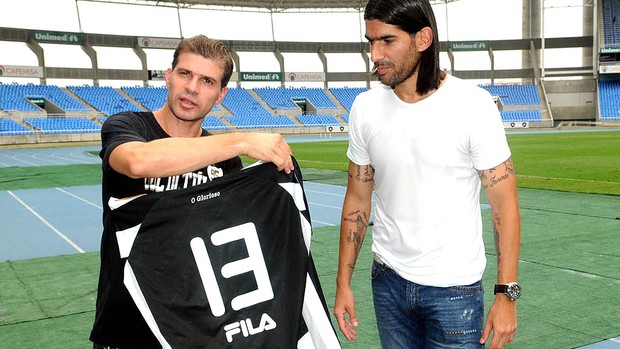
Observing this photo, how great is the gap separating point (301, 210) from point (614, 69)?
63701 millimetres

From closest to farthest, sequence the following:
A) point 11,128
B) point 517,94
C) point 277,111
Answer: point 11,128, point 277,111, point 517,94

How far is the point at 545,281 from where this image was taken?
21.1ft

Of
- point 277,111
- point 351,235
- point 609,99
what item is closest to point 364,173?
point 351,235

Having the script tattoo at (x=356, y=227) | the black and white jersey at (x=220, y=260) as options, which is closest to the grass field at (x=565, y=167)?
the script tattoo at (x=356, y=227)

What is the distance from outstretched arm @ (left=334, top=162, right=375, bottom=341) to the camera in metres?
2.87

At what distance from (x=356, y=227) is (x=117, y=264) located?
1.18 metres

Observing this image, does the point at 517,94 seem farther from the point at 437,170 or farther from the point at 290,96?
the point at 437,170

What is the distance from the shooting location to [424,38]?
250 cm

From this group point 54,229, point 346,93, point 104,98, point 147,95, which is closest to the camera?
point 54,229

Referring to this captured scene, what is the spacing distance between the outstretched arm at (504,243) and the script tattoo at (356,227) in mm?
691

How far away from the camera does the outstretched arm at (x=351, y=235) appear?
9.42 feet

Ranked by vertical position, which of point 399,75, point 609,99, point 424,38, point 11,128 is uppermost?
point 424,38

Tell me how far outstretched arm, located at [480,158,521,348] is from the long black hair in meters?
0.46

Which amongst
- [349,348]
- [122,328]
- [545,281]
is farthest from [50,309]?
[545,281]
